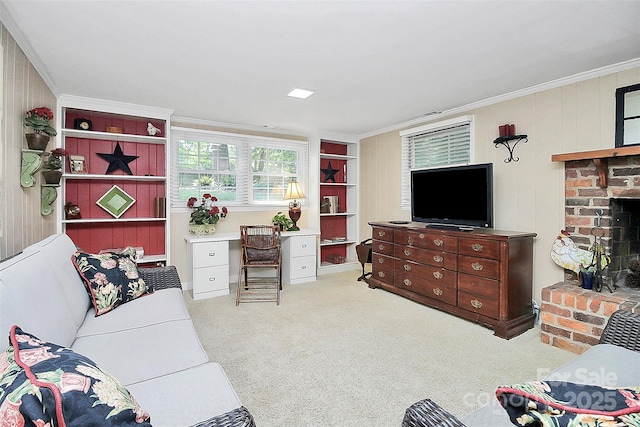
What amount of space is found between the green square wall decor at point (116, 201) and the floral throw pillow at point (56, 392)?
3.51 meters

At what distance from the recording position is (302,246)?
4.60 metres

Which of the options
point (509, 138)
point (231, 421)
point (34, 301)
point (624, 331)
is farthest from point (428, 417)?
point (509, 138)

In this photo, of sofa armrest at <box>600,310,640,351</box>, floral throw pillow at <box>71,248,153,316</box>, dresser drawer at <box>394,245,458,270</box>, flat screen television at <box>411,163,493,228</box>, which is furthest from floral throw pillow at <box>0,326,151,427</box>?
flat screen television at <box>411,163,493,228</box>

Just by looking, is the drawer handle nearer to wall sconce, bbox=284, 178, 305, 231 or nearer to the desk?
the desk

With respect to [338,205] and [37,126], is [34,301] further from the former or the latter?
[338,205]

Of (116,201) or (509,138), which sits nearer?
(509,138)

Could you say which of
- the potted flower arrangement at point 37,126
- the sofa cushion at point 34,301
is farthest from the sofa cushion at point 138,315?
the potted flower arrangement at point 37,126

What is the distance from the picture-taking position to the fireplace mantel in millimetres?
2408

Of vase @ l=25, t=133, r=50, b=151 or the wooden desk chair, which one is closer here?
vase @ l=25, t=133, r=50, b=151

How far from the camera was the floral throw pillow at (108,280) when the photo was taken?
2029 mm

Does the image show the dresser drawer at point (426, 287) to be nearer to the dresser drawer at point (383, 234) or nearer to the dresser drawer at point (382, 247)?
the dresser drawer at point (382, 247)

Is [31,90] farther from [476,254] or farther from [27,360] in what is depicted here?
[476,254]

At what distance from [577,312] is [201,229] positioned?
13.1 ft

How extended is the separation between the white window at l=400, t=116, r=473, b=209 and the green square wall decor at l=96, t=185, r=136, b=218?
12.0 feet
